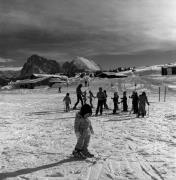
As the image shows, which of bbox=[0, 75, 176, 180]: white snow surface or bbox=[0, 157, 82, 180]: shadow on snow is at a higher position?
bbox=[0, 157, 82, 180]: shadow on snow

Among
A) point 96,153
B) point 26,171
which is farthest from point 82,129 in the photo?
point 26,171

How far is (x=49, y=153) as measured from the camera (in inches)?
348

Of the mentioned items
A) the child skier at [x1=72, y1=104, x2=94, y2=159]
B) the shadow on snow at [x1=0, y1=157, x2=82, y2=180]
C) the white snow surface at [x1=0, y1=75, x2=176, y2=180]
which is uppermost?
the child skier at [x1=72, y1=104, x2=94, y2=159]

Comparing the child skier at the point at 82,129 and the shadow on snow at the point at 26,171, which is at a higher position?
the child skier at the point at 82,129

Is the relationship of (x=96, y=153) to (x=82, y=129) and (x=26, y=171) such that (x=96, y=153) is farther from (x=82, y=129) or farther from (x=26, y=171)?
(x=26, y=171)

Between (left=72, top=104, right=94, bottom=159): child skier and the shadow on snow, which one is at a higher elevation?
(left=72, top=104, right=94, bottom=159): child skier

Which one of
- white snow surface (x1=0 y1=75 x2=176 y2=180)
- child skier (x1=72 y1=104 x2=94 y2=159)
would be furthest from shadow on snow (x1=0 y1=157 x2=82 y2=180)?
child skier (x1=72 y1=104 x2=94 y2=159)

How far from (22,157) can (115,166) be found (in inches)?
102

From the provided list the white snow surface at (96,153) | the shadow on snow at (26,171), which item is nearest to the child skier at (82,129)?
the white snow surface at (96,153)

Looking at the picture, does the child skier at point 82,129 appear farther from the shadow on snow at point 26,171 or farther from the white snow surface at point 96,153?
the shadow on snow at point 26,171

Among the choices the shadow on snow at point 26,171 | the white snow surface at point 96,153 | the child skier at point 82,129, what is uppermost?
the child skier at point 82,129

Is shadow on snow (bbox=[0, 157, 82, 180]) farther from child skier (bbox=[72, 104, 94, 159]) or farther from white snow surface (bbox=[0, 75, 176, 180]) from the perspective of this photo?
child skier (bbox=[72, 104, 94, 159])

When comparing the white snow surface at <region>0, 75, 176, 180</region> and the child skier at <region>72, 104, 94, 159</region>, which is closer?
the white snow surface at <region>0, 75, 176, 180</region>

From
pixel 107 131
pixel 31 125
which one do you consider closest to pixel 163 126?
A: pixel 107 131
